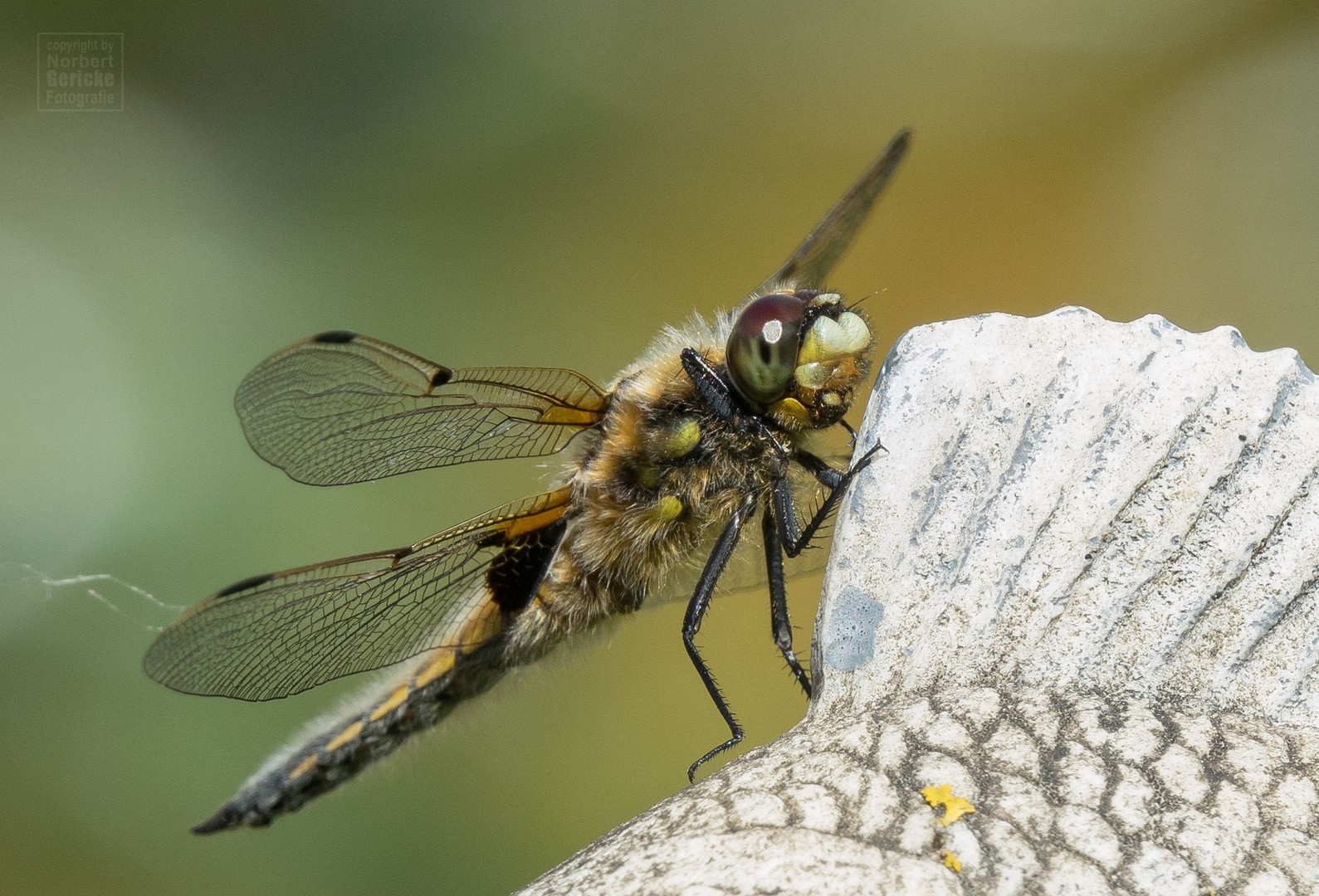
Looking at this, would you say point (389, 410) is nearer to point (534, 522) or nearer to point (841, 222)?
point (534, 522)

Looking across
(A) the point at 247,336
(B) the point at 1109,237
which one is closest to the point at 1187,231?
(B) the point at 1109,237

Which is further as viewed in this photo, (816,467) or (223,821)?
(223,821)

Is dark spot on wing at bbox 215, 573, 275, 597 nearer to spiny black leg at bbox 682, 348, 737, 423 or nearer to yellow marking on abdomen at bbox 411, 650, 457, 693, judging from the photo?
yellow marking on abdomen at bbox 411, 650, 457, 693

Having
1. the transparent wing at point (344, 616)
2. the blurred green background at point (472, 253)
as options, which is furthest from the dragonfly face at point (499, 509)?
the blurred green background at point (472, 253)

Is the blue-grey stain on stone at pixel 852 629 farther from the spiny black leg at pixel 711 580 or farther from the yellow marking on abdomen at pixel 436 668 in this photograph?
the yellow marking on abdomen at pixel 436 668

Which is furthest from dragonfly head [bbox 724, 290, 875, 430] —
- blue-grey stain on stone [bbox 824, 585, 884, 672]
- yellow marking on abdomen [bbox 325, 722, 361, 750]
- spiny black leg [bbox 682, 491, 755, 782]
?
yellow marking on abdomen [bbox 325, 722, 361, 750]

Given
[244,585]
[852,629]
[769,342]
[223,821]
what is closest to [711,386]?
[769,342]
